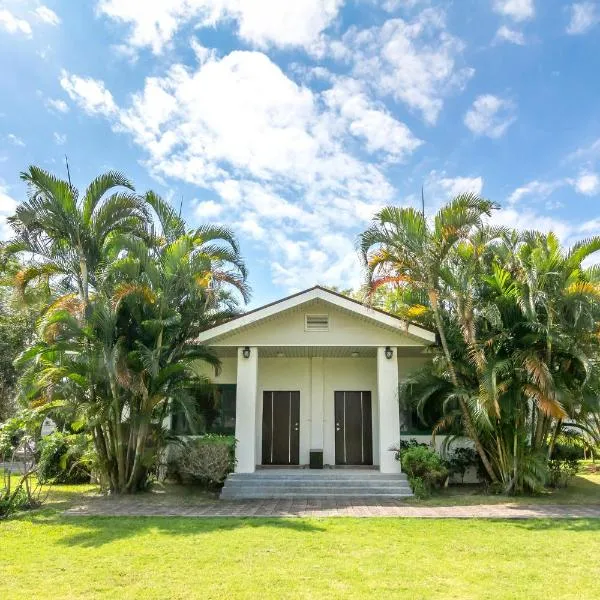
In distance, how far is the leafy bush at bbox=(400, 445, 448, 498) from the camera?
11289mm

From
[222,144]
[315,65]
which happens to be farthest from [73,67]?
[315,65]

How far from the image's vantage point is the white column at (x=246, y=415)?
12148 mm

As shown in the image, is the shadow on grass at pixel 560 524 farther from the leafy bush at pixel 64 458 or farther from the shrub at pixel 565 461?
the leafy bush at pixel 64 458

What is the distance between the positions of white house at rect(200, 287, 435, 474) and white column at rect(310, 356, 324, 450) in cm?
3

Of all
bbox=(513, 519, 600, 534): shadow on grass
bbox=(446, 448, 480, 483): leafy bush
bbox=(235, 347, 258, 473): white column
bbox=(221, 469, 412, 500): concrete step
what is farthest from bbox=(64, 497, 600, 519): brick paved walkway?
bbox=(446, 448, 480, 483): leafy bush

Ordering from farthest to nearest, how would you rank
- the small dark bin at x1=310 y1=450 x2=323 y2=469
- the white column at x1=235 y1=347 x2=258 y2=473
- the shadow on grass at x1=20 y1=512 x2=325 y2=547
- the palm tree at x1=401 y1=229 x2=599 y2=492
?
1. the small dark bin at x1=310 y1=450 x2=323 y2=469
2. the white column at x1=235 y1=347 x2=258 y2=473
3. the palm tree at x1=401 y1=229 x2=599 y2=492
4. the shadow on grass at x1=20 y1=512 x2=325 y2=547

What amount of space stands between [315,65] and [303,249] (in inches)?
314

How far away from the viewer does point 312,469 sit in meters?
13.2

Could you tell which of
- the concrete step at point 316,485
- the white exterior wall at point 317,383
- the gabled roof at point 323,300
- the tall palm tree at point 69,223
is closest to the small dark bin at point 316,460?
the white exterior wall at point 317,383

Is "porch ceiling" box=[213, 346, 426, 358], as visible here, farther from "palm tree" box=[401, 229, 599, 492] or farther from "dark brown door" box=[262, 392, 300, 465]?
"palm tree" box=[401, 229, 599, 492]

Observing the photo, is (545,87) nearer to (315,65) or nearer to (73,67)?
(315,65)

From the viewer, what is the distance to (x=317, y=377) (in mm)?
14617

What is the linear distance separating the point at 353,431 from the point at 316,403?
1.37 m

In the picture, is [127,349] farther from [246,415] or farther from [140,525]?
[140,525]
